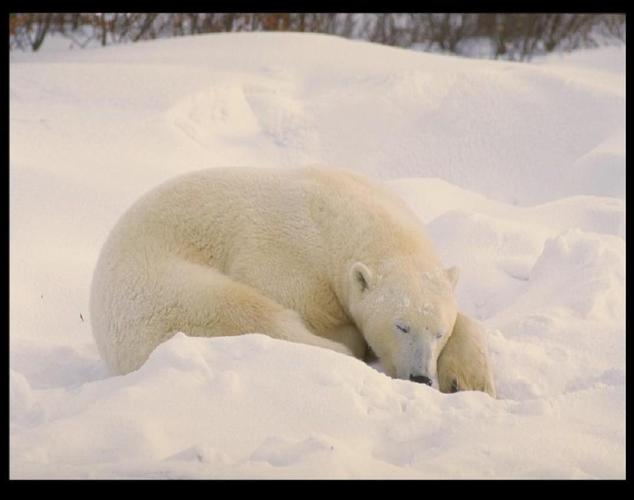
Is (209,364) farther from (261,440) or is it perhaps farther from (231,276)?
(231,276)

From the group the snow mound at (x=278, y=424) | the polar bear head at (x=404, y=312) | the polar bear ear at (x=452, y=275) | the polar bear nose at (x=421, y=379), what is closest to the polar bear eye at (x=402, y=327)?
the polar bear head at (x=404, y=312)

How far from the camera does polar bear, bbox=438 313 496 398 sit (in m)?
3.79

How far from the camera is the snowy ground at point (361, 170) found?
2.67 m

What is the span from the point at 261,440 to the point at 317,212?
1.64 metres

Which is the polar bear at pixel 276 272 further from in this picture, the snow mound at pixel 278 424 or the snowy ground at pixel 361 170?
the snow mound at pixel 278 424

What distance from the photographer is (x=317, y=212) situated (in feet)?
13.7

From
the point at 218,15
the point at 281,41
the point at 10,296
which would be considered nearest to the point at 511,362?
the point at 10,296

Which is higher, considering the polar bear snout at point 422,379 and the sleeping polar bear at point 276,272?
the sleeping polar bear at point 276,272

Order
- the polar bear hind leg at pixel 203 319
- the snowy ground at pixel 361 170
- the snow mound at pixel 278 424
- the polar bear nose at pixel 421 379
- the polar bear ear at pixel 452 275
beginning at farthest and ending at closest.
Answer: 1. the polar bear ear at pixel 452 275
2. the polar bear hind leg at pixel 203 319
3. the polar bear nose at pixel 421 379
4. the snowy ground at pixel 361 170
5. the snow mound at pixel 278 424

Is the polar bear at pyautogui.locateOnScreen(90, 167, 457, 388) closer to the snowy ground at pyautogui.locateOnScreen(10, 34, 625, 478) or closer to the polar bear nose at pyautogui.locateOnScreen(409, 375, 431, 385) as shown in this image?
the polar bear nose at pyautogui.locateOnScreen(409, 375, 431, 385)

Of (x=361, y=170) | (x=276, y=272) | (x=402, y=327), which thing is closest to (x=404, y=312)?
(x=402, y=327)

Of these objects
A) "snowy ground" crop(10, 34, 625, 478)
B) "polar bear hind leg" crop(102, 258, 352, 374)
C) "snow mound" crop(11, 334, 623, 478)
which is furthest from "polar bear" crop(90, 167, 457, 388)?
"snow mound" crop(11, 334, 623, 478)

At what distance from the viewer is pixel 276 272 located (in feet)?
13.4

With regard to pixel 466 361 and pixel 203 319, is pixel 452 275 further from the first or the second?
pixel 203 319
